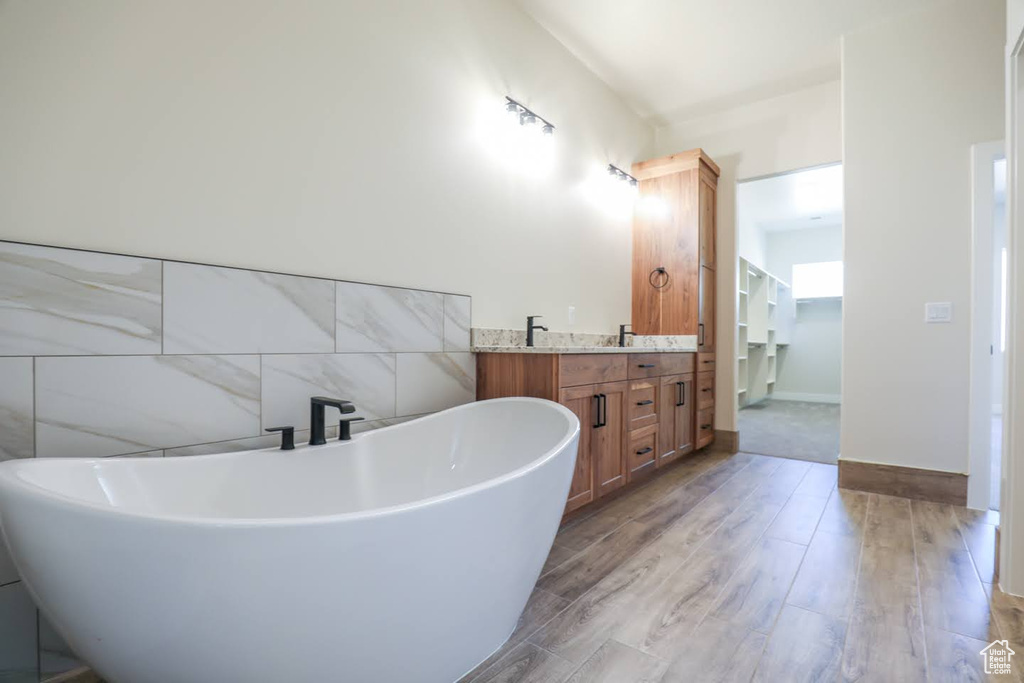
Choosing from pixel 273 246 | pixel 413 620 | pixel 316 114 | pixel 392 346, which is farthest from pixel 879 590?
pixel 316 114

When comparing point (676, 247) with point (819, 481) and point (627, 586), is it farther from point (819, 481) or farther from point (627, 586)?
point (627, 586)

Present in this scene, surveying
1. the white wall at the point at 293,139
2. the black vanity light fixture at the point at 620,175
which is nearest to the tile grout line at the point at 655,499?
the white wall at the point at 293,139

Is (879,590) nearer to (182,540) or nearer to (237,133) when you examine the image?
(182,540)

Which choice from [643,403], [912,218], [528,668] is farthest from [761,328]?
[528,668]

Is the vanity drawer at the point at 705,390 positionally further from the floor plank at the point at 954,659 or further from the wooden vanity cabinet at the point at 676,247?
the floor plank at the point at 954,659

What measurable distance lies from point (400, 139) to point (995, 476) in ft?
12.7

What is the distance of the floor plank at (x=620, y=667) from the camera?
3.62 feet

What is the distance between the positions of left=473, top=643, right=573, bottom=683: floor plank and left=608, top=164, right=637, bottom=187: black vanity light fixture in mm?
3015

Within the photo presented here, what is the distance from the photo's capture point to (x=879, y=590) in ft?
4.97

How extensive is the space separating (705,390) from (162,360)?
10.9ft

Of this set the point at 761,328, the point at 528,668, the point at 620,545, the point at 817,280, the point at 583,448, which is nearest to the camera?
the point at 528,668

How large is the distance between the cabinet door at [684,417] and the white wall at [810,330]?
4632 mm

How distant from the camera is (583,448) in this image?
2.06 m

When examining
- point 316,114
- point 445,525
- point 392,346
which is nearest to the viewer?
point 445,525
